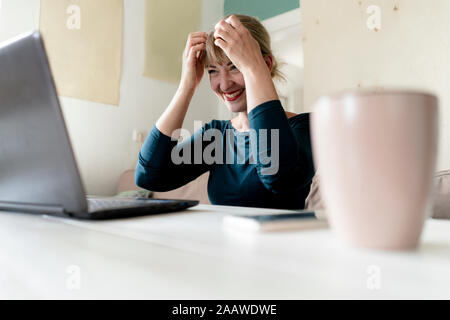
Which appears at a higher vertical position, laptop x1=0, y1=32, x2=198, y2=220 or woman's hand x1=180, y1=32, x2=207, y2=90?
woman's hand x1=180, y1=32, x2=207, y2=90

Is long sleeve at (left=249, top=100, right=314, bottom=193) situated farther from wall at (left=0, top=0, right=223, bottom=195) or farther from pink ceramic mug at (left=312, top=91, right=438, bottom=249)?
wall at (left=0, top=0, right=223, bottom=195)

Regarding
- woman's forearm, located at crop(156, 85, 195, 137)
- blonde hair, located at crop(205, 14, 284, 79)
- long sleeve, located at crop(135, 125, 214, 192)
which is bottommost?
long sleeve, located at crop(135, 125, 214, 192)

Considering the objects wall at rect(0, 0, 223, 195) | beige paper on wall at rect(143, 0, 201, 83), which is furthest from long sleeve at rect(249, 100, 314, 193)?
beige paper on wall at rect(143, 0, 201, 83)

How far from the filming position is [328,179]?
26 cm

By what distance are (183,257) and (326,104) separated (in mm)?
151

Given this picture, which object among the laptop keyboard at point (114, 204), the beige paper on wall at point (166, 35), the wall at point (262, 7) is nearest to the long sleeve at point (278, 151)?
the laptop keyboard at point (114, 204)

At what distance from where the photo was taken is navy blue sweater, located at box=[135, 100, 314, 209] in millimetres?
771

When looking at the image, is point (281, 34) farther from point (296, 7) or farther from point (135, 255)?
point (135, 255)

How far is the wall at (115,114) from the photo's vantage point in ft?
8.70

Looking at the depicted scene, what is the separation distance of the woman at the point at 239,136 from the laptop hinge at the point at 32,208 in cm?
43

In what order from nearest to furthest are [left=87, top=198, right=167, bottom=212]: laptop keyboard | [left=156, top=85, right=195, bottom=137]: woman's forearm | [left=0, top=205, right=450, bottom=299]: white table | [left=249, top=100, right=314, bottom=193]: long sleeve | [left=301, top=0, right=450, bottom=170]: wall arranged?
[left=0, top=205, right=450, bottom=299]: white table → [left=87, top=198, right=167, bottom=212]: laptop keyboard → [left=249, top=100, right=314, bottom=193]: long sleeve → [left=156, top=85, right=195, bottom=137]: woman's forearm → [left=301, top=0, right=450, bottom=170]: wall

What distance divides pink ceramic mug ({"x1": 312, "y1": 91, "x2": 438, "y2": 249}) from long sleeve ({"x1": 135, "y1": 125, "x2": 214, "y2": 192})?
30.6 inches

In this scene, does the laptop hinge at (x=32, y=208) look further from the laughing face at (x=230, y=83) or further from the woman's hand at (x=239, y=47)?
the laughing face at (x=230, y=83)

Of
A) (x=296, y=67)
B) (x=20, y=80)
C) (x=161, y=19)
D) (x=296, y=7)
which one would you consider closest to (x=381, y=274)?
(x=20, y=80)
